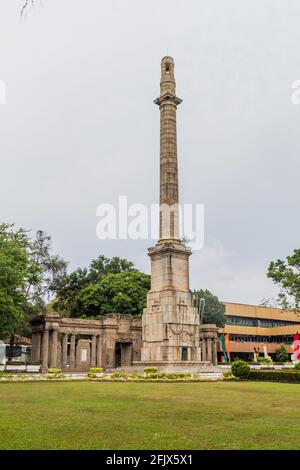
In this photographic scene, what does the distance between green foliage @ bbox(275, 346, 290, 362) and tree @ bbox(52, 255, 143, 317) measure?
103 ft

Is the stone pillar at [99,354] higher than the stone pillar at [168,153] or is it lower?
lower

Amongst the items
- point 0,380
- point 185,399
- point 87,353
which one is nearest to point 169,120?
point 87,353

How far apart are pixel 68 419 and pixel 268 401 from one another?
8.47m

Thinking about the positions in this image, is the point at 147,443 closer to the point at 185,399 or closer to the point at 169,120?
the point at 185,399

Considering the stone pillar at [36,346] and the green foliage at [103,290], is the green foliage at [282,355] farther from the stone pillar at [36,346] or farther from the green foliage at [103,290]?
the stone pillar at [36,346]

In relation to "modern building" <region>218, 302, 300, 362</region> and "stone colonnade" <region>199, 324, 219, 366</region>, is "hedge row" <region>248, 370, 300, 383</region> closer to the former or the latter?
"stone colonnade" <region>199, 324, 219, 366</region>

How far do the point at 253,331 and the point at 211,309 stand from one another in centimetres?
2082

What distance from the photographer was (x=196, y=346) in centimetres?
4216

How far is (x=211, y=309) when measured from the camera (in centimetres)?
6512

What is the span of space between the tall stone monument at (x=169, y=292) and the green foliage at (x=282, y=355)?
39.1 meters

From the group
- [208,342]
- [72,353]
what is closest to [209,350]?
[208,342]

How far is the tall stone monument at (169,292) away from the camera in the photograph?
40.8 m

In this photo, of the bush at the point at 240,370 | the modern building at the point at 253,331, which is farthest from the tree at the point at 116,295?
the bush at the point at 240,370
